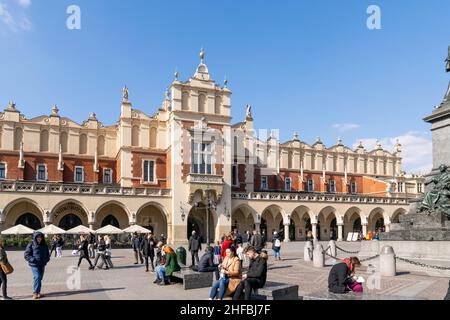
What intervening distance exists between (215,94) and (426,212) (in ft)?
94.2

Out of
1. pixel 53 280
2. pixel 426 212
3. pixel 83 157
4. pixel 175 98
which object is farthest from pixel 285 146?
pixel 53 280

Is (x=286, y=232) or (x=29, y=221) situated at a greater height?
(x=29, y=221)

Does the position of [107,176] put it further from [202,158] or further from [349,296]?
[349,296]

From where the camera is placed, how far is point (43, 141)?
142ft

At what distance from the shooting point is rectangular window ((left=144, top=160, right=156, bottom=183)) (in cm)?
4425

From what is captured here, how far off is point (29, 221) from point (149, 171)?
11.4 m

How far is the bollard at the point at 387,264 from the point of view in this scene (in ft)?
54.5

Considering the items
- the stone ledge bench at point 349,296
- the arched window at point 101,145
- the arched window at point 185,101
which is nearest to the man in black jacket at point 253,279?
the stone ledge bench at point 349,296

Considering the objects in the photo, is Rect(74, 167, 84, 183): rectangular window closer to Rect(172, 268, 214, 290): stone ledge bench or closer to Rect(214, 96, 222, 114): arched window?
Rect(214, 96, 222, 114): arched window

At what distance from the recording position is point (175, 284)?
1481 cm

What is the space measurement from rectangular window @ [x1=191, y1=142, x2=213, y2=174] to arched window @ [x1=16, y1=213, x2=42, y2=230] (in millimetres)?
14224

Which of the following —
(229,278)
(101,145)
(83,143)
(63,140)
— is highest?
(63,140)

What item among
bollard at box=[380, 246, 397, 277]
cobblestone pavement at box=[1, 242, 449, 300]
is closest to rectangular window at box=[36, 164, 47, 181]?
cobblestone pavement at box=[1, 242, 449, 300]

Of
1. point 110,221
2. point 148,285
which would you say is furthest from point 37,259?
point 110,221
